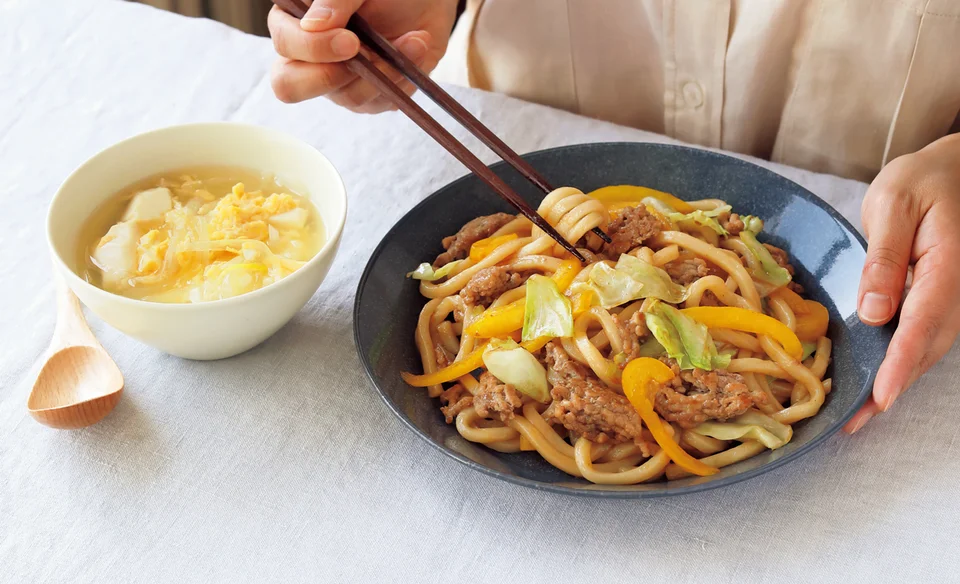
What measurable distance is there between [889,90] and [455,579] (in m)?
1.68

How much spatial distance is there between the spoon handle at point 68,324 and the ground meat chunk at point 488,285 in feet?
2.62

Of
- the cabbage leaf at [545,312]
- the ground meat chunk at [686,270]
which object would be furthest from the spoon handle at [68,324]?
the ground meat chunk at [686,270]

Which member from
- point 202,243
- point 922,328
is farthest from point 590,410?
point 202,243

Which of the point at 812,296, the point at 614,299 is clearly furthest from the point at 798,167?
the point at 614,299

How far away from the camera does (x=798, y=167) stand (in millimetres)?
2402

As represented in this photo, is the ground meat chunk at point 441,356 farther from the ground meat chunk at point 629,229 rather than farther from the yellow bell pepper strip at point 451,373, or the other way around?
the ground meat chunk at point 629,229

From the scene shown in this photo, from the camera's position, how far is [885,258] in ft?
5.24

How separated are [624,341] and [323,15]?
952 millimetres

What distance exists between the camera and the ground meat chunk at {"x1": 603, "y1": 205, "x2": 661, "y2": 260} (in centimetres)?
178

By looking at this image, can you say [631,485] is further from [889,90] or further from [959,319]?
[889,90]

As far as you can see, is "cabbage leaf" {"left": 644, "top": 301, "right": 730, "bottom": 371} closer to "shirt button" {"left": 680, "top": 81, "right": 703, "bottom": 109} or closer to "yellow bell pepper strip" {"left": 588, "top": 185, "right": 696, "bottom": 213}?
"yellow bell pepper strip" {"left": 588, "top": 185, "right": 696, "bottom": 213}

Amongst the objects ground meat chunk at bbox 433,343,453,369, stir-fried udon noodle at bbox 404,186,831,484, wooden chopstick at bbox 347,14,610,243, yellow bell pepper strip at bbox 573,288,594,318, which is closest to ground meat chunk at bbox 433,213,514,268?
stir-fried udon noodle at bbox 404,186,831,484

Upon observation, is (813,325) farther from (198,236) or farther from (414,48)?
(198,236)

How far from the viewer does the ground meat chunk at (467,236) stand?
191 centimetres
